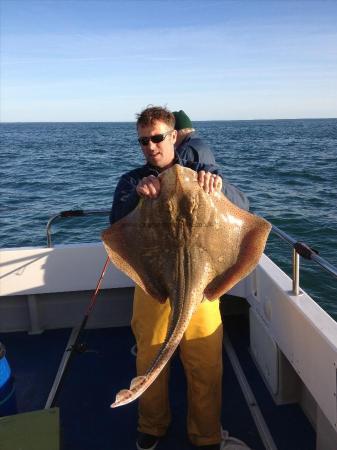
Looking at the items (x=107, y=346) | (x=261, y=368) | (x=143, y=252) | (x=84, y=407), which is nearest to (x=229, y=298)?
(x=261, y=368)

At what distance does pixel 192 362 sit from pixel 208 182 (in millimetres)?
1534

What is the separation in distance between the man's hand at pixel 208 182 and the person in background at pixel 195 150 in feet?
1.25

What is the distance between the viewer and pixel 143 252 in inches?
108

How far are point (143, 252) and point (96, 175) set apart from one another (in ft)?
85.0

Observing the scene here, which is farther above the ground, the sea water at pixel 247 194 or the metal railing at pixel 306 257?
the metal railing at pixel 306 257

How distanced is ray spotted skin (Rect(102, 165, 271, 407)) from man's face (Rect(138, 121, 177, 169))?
587mm

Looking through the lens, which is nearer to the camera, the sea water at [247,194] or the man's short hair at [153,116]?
the man's short hair at [153,116]

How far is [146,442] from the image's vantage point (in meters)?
3.58

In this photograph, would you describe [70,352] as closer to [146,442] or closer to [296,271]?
[146,442]

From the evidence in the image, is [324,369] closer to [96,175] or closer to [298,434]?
[298,434]

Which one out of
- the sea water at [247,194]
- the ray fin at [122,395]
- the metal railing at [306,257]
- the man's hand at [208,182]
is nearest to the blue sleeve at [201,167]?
the man's hand at [208,182]

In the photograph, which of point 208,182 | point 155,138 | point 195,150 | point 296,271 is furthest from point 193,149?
point 296,271

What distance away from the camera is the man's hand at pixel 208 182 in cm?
251

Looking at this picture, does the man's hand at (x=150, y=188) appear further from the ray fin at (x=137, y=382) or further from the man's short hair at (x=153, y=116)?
the ray fin at (x=137, y=382)
